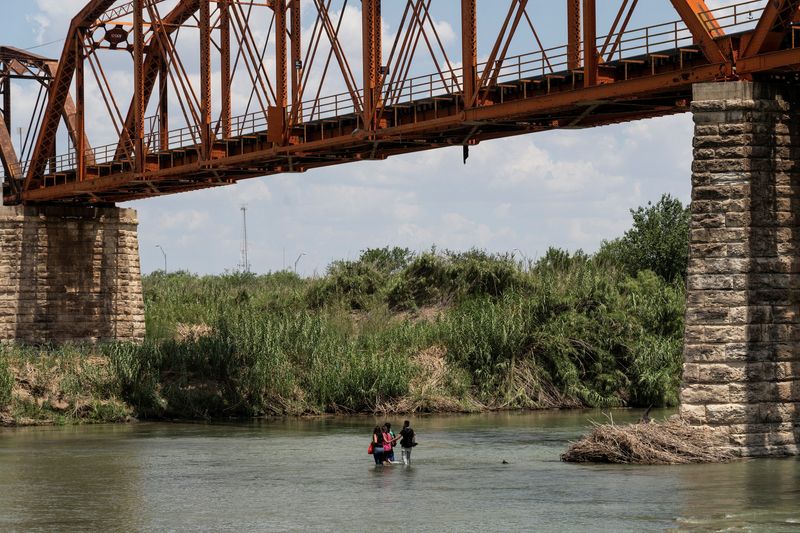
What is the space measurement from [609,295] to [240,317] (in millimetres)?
16305

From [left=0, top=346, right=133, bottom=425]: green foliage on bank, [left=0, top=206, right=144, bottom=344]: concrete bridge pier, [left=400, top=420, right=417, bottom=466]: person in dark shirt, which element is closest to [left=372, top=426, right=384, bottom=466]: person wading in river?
[left=400, top=420, right=417, bottom=466]: person in dark shirt

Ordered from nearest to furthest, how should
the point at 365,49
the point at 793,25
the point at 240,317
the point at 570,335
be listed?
the point at 793,25 < the point at 365,49 < the point at 570,335 < the point at 240,317

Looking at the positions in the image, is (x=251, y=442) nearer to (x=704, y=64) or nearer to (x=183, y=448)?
(x=183, y=448)

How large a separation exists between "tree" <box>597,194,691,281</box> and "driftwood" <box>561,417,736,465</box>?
36575 mm

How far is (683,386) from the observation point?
106 ft

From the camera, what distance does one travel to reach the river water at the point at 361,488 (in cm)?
2547

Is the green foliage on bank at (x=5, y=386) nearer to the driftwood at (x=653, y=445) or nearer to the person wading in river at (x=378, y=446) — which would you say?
the person wading in river at (x=378, y=446)

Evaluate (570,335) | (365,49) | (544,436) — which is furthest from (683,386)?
(570,335)

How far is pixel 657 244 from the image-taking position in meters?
72.4

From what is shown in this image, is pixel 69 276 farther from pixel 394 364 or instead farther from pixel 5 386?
pixel 394 364

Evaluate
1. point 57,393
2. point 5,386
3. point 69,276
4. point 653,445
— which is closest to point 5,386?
point 5,386

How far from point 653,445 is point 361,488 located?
21.7ft

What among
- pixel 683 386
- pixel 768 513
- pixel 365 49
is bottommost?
pixel 768 513

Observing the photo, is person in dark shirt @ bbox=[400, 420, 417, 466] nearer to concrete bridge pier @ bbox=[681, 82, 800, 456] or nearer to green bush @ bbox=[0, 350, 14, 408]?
concrete bridge pier @ bbox=[681, 82, 800, 456]
